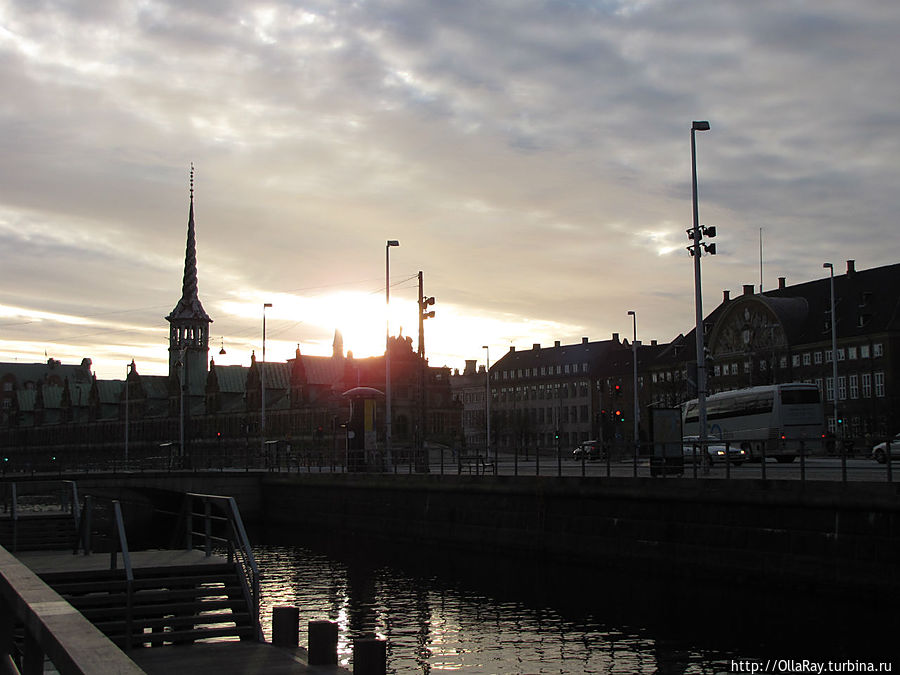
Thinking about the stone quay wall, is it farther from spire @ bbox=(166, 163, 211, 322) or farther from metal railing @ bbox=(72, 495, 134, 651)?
spire @ bbox=(166, 163, 211, 322)

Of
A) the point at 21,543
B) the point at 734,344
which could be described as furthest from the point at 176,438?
the point at 21,543

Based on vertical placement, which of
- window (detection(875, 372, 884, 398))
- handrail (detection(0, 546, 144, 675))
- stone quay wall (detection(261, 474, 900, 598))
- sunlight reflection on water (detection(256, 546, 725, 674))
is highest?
window (detection(875, 372, 884, 398))

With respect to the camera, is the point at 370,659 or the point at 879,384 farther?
the point at 879,384

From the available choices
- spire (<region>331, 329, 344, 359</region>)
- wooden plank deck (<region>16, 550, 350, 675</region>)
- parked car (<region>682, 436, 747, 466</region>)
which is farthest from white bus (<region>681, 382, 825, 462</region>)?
spire (<region>331, 329, 344, 359</region>)

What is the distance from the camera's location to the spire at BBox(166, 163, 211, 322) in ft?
524

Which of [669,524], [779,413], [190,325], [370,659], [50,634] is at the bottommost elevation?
[669,524]

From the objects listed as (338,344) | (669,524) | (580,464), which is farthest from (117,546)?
(338,344)

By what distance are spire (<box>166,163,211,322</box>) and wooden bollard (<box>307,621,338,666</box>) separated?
15108 centimetres

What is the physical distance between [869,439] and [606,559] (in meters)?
9.45

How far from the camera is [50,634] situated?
4.88 meters

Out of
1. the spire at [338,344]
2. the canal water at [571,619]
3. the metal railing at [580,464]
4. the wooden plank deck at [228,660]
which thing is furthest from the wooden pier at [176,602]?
the spire at [338,344]

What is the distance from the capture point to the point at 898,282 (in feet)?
364

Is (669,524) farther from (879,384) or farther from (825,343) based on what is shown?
(825,343)

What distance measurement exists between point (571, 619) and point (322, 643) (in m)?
13.7
